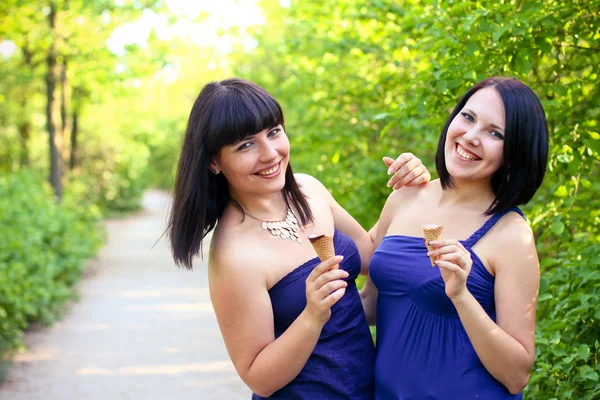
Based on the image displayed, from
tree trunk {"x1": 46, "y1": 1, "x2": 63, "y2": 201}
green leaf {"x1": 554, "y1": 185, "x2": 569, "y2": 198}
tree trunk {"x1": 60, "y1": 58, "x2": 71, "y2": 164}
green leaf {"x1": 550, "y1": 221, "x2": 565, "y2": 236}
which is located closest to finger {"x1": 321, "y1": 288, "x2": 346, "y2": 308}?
green leaf {"x1": 550, "y1": 221, "x2": 565, "y2": 236}

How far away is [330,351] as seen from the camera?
2699 millimetres

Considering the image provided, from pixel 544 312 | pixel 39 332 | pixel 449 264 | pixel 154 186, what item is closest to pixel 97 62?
pixel 39 332

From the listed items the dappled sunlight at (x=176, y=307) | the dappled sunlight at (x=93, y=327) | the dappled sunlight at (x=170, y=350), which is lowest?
the dappled sunlight at (x=176, y=307)

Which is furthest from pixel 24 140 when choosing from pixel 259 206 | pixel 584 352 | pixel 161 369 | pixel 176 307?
pixel 584 352

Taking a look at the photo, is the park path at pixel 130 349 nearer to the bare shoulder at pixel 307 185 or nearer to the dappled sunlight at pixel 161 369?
the dappled sunlight at pixel 161 369

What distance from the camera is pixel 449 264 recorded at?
2182 mm

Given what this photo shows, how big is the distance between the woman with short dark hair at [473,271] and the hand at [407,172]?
0.16m

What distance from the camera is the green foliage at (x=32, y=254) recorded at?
8.30 meters

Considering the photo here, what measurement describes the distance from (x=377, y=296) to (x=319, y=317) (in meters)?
0.57

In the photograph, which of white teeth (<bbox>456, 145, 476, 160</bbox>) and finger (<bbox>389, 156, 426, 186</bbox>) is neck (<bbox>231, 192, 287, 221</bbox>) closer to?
finger (<bbox>389, 156, 426, 186</bbox>)

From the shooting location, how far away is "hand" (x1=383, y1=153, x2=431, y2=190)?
113 inches

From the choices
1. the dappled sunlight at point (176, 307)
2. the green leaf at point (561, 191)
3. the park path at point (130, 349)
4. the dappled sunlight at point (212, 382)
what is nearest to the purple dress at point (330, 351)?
the green leaf at point (561, 191)

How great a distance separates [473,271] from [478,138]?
43cm

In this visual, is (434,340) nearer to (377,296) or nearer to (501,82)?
(377,296)
